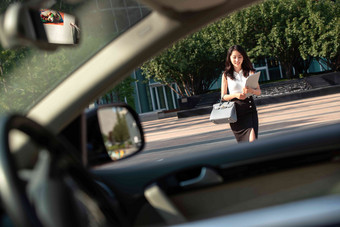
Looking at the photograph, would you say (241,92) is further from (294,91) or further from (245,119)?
(294,91)

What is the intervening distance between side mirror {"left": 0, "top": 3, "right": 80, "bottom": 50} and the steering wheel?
0.79ft

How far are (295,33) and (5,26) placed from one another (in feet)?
81.0

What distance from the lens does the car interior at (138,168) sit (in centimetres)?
101

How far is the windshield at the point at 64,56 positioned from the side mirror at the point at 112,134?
242mm

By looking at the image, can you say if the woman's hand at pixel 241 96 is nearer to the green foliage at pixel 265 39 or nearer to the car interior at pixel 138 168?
the car interior at pixel 138 168

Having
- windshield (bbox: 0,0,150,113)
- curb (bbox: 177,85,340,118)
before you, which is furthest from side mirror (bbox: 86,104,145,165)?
curb (bbox: 177,85,340,118)

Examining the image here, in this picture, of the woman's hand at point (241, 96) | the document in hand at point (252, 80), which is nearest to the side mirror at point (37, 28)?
the document in hand at point (252, 80)

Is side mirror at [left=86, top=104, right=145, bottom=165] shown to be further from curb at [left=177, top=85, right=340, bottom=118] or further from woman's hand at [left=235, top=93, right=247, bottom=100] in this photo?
curb at [left=177, top=85, right=340, bottom=118]

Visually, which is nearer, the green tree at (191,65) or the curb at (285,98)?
the curb at (285,98)

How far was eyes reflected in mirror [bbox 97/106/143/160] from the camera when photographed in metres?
1.73

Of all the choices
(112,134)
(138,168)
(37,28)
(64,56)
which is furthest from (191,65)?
(37,28)

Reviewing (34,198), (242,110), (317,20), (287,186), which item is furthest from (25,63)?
(317,20)

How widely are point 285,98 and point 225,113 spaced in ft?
57.5

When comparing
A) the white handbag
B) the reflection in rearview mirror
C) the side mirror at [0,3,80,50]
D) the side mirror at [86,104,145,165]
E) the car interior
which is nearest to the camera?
the car interior
